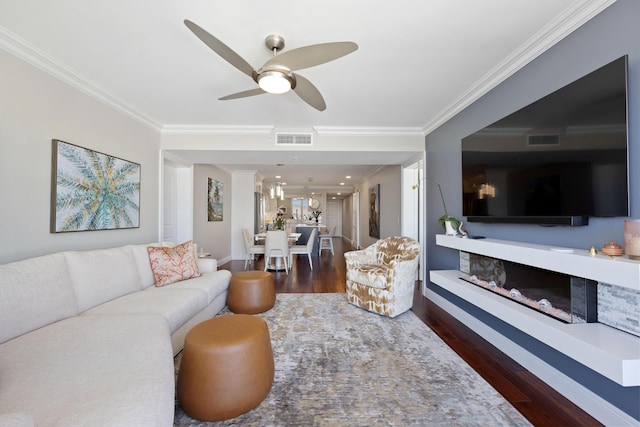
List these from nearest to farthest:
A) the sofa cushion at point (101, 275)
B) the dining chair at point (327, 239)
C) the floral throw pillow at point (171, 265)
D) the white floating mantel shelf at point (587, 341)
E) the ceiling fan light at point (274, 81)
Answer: the white floating mantel shelf at point (587, 341)
the ceiling fan light at point (274, 81)
the sofa cushion at point (101, 275)
the floral throw pillow at point (171, 265)
the dining chair at point (327, 239)

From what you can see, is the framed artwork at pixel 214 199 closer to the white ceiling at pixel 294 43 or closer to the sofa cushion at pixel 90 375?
the white ceiling at pixel 294 43

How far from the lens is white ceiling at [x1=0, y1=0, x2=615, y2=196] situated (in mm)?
1716

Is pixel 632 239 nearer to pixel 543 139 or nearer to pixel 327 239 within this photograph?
pixel 543 139

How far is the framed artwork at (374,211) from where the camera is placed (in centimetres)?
679

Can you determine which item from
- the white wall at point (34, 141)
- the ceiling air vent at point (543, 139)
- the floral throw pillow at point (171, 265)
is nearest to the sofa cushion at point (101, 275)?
the floral throw pillow at point (171, 265)

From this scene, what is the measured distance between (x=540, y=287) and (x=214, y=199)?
5.75 metres

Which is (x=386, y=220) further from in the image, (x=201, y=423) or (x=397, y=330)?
(x=201, y=423)

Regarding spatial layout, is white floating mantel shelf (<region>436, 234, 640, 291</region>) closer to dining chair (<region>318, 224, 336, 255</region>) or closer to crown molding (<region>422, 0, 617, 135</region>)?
crown molding (<region>422, 0, 617, 135</region>)

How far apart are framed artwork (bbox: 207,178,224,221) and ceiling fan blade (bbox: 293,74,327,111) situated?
426cm

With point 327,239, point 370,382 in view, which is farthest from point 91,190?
point 327,239

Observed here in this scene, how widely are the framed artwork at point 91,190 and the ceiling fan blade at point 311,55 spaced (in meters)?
2.13

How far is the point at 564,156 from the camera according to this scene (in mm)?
1766

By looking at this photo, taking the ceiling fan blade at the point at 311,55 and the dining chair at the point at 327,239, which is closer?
the ceiling fan blade at the point at 311,55

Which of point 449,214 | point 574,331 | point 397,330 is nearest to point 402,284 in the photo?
point 397,330
